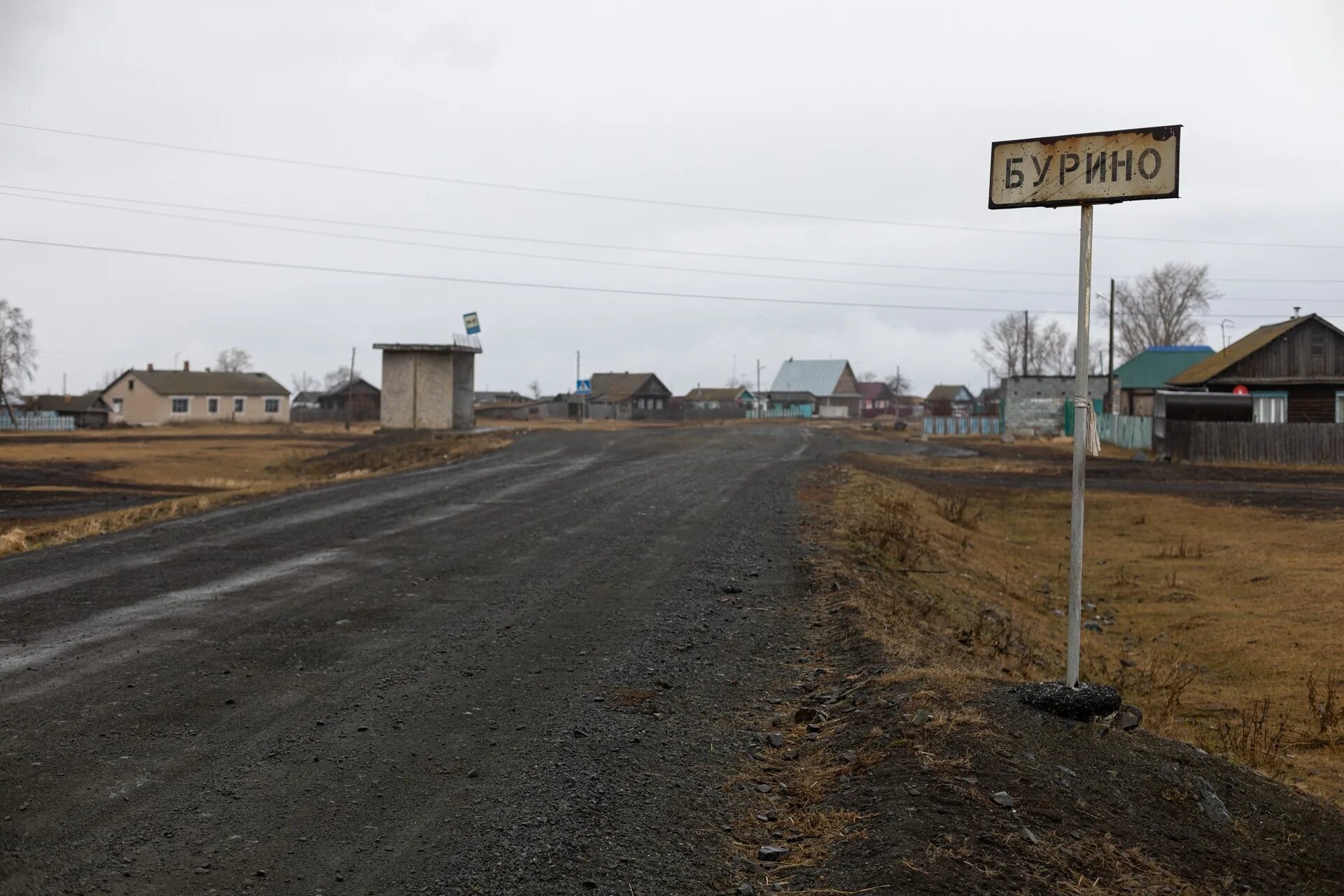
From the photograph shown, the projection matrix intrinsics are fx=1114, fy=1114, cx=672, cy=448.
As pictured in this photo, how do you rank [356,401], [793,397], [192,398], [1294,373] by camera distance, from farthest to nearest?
[793,397] < [356,401] < [192,398] < [1294,373]

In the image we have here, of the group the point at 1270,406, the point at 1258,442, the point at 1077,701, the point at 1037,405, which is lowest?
the point at 1077,701

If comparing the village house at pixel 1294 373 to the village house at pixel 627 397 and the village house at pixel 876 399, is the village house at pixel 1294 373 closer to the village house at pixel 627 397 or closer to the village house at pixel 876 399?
the village house at pixel 627 397

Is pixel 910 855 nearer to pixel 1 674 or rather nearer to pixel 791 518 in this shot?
pixel 1 674

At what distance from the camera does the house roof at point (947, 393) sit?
515ft

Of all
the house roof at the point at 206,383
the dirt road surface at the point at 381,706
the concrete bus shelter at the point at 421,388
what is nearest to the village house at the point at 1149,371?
the concrete bus shelter at the point at 421,388

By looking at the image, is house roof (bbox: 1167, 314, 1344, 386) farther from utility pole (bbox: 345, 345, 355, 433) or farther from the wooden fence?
utility pole (bbox: 345, 345, 355, 433)

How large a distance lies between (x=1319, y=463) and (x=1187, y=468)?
531 cm

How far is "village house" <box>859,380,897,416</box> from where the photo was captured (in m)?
150

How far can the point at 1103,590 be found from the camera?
18.0 meters

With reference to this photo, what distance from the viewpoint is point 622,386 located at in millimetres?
123375

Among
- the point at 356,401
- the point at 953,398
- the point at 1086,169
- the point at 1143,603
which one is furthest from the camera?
the point at 953,398

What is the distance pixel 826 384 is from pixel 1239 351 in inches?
3403

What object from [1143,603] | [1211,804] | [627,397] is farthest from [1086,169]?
[627,397]

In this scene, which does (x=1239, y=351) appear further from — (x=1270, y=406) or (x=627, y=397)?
(x=627, y=397)
